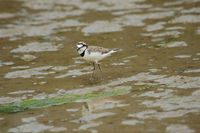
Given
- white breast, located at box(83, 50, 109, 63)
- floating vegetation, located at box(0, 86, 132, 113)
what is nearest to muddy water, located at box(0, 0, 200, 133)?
floating vegetation, located at box(0, 86, 132, 113)

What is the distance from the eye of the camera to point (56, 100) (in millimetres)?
11305

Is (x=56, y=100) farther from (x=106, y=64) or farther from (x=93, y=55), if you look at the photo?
(x=106, y=64)

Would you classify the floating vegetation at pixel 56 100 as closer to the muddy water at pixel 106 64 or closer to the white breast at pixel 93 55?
the muddy water at pixel 106 64

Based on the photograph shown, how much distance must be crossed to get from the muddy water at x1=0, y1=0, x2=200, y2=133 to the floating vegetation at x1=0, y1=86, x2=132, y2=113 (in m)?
0.17

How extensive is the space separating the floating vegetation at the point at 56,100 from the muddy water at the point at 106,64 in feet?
0.55

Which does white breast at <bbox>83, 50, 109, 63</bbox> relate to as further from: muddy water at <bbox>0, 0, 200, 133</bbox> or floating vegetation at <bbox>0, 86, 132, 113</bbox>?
floating vegetation at <bbox>0, 86, 132, 113</bbox>

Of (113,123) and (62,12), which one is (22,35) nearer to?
(62,12)

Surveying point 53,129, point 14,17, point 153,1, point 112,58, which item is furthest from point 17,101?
point 153,1

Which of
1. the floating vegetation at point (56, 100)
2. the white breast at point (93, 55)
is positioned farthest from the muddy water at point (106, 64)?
the white breast at point (93, 55)

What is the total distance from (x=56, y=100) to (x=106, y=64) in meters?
3.09

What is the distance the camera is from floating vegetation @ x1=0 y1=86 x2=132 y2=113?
11.0m

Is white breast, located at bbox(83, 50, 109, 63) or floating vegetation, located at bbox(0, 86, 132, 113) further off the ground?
white breast, located at bbox(83, 50, 109, 63)

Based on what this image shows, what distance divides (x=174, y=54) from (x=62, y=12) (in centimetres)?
661

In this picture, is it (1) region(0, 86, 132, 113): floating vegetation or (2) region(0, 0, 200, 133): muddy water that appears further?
(1) region(0, 86, 132, 113): floating vegetation
